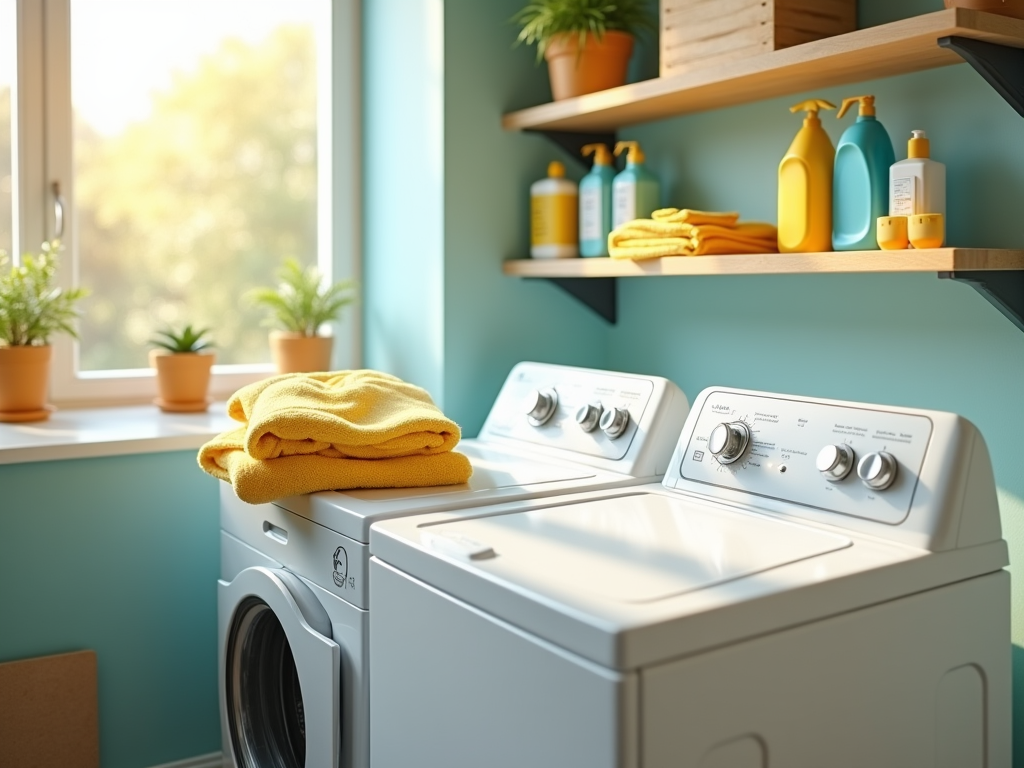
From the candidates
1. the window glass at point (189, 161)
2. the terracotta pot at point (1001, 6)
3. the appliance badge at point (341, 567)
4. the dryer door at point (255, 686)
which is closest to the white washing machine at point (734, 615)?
the appliance badge at point (341, 567)

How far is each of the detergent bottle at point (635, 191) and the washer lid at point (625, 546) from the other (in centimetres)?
72

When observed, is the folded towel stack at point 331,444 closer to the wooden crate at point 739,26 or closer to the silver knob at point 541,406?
the silver knob at point 541,406

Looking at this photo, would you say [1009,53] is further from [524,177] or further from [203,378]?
[203,378]

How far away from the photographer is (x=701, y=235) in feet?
5.88

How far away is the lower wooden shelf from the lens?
1.42 metres

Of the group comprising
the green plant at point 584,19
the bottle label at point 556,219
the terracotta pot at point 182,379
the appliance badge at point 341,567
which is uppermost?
the green plant at point 584,19

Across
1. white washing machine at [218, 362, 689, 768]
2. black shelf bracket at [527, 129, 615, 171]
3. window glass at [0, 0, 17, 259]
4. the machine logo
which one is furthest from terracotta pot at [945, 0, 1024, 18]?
window glass at [0, 0, 17, 259]

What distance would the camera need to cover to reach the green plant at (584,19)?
6.76 feet

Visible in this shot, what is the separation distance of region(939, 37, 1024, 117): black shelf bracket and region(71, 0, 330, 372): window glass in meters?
1.59

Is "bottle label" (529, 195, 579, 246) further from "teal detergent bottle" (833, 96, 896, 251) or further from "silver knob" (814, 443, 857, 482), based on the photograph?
"silver knob" (814, 443, 857, 482)

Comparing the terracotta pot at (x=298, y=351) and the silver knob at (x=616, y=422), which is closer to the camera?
the silver knob at (x=616, y=422)

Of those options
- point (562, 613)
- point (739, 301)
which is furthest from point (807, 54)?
point (562, 613)

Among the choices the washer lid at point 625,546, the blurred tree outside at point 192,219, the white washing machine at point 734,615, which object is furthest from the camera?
the blurred tree outside at point 192,219

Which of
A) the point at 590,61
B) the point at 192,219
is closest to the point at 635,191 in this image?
the point at 590,61
